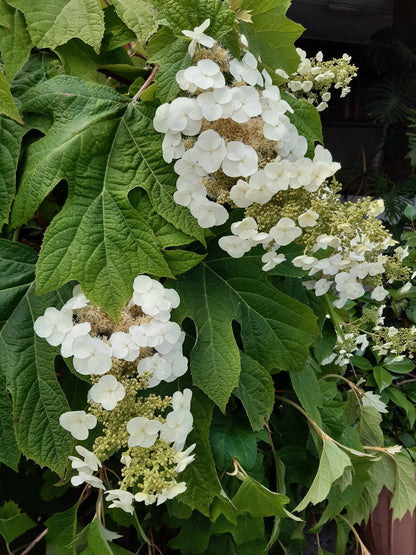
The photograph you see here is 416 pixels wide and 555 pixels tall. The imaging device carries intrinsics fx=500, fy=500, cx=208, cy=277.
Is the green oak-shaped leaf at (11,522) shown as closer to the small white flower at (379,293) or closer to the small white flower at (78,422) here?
the small white flower at (78,422)

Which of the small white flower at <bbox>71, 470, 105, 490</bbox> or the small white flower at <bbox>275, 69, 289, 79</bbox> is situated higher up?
the small white flower at <bbox>275, 69, 289, 79</bbox>

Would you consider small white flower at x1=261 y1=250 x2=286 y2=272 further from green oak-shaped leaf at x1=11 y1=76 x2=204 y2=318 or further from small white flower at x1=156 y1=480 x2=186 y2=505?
small white flower at x1=156 y1=480 x2=186 y2=505

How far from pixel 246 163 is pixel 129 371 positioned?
213mm

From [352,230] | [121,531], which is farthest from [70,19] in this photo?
[121,531]

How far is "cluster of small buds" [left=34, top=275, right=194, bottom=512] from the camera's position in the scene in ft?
1.36

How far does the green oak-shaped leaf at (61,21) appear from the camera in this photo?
1.58ft

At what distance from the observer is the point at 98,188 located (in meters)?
0.49

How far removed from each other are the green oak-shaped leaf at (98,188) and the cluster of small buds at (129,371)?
3cm

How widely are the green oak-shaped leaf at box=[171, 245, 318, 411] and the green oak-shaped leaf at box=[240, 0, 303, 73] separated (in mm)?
212

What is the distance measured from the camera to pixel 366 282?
2.41 ft

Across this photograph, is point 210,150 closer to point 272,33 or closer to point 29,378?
point 272,33

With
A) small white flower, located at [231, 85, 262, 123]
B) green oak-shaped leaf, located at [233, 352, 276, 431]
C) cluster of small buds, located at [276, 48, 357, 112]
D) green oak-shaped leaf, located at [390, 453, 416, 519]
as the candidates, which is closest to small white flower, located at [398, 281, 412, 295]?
green oak-shaped leaf, located at [390, 453, 416, 519]

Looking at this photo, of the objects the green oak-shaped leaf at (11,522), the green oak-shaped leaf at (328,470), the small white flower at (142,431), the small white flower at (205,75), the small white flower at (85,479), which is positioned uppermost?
the small white flower at (205,75)

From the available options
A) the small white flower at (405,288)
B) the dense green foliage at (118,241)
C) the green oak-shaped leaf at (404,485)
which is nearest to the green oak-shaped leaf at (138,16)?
the dense green foliage at (118,241)
